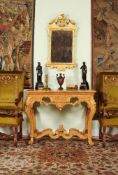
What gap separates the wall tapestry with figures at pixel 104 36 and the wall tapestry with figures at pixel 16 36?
126 cm

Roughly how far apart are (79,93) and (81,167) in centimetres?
163

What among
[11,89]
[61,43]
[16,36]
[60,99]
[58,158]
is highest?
[16,36]

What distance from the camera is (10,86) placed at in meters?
5.73

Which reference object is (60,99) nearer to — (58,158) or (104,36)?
(58,158)

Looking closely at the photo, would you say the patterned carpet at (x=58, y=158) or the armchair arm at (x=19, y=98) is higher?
the armchair arm at (x=19, y=98)

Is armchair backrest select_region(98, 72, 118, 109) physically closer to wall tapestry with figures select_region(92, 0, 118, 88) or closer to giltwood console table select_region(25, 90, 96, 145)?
wall tapestry with figures select_region(92, 0, 118, 88)

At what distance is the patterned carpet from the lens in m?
3.77

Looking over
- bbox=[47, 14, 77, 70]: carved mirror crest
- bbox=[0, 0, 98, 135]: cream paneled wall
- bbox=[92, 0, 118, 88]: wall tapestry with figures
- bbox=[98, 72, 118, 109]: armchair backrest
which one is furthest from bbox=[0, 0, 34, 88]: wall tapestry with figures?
bbox=[98, 72, 118, 109]: armchair backrest

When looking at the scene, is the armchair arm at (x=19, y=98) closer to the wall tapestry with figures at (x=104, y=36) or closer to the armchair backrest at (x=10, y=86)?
the armchair backrest at (x=10, y=86)

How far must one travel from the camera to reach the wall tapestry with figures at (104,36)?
5922 mm

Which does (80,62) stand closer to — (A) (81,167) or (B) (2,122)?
(B) (2,122)

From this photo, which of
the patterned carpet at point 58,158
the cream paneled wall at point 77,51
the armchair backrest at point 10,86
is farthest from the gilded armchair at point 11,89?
the patterned carpet at point 58,158

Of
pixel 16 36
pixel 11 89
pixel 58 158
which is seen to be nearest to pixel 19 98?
pixel 11 89

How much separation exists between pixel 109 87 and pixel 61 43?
1.27 metres
